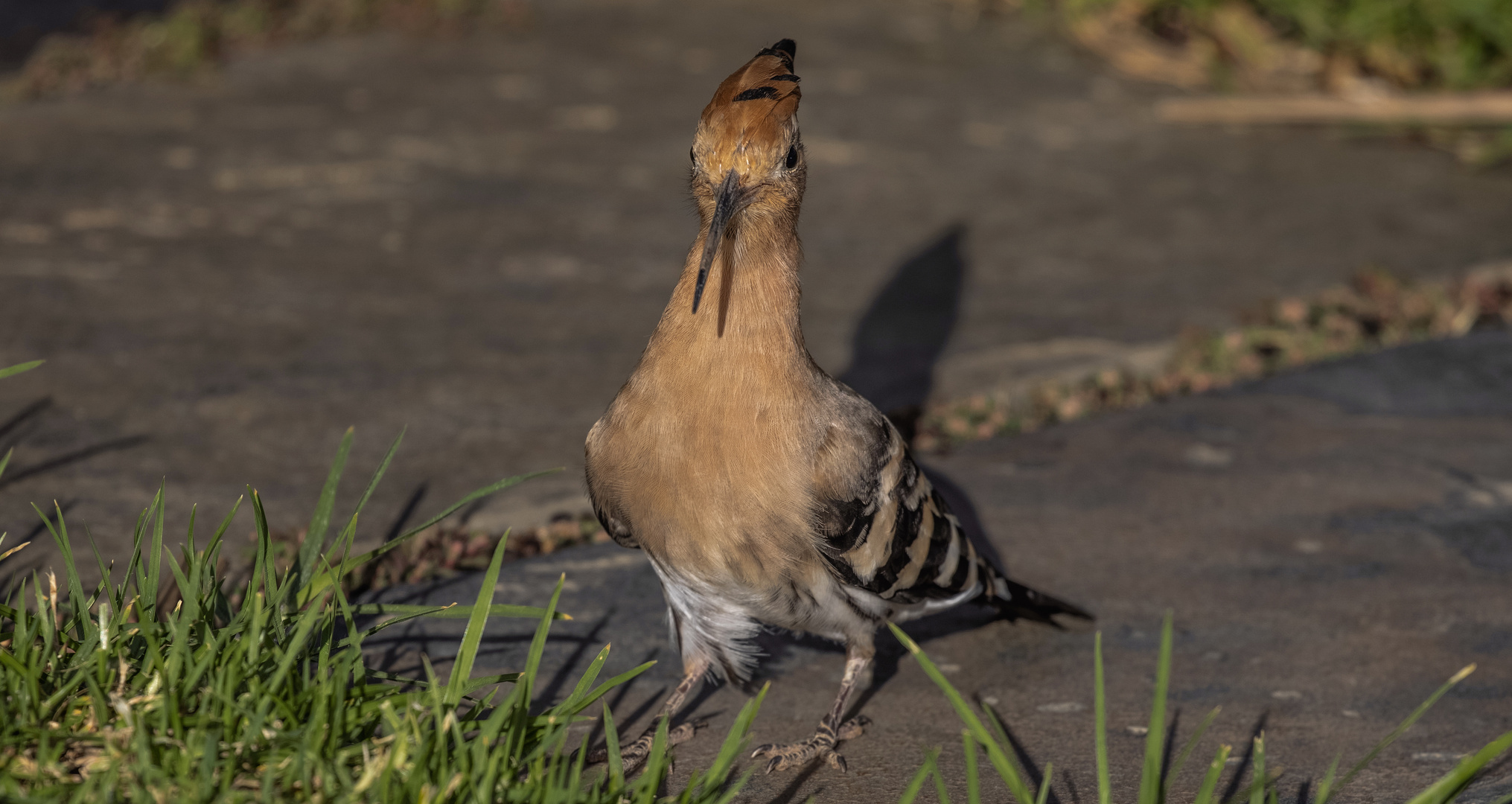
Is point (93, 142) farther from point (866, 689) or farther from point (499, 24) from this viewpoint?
point (866, 689)

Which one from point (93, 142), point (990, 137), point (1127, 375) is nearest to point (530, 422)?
point (1127, 375)

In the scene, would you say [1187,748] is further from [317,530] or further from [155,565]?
[155,565]

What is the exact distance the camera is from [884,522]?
3320mm

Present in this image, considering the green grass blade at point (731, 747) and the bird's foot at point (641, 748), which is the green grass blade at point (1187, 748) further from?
the bird's foot at point (641, 748)

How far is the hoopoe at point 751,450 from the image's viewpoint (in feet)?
9.96

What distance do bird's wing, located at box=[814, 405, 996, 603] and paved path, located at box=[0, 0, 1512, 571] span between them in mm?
1374

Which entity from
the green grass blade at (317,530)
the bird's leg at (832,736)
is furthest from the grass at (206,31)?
the bird's leg at (832,736)

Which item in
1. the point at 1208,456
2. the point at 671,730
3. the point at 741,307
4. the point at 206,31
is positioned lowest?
the point at 671,730

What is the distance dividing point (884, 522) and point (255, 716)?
1.53m

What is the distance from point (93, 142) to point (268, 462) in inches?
142

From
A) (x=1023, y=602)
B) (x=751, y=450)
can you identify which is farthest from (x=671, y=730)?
(x=1023, y=602)

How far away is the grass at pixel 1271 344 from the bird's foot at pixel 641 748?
1.90 metres

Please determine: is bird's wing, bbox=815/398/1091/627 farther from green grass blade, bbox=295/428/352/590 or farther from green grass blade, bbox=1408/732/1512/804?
green grass blade, bbox=1408/732/1512/804

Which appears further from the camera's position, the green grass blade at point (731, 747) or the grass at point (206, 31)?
the grass at point (206, 31)
